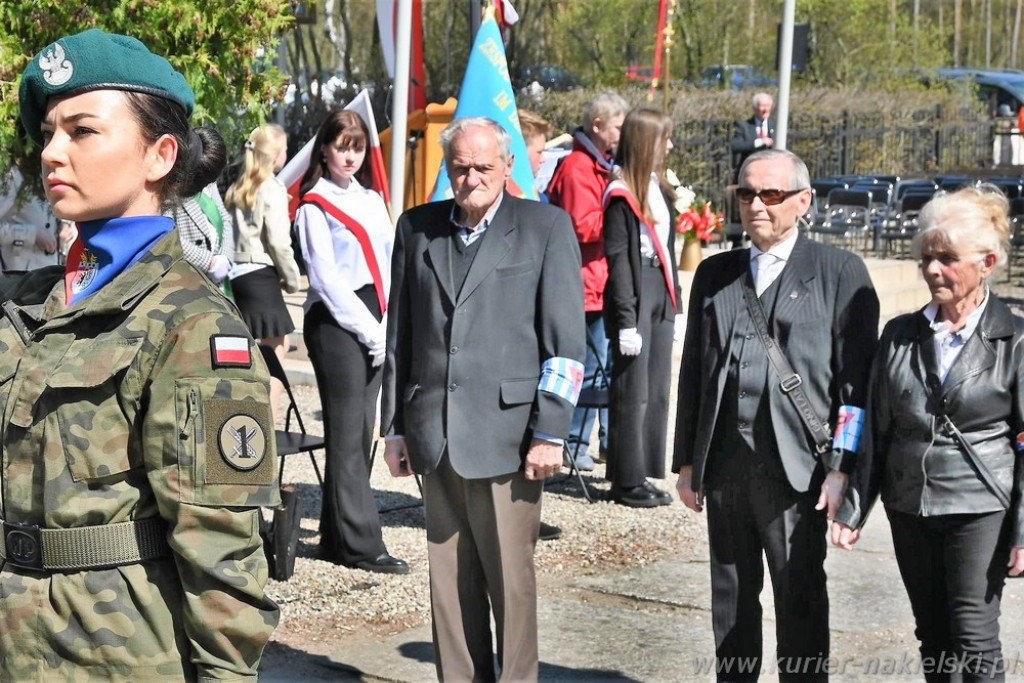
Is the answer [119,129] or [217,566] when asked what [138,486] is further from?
[119,129]

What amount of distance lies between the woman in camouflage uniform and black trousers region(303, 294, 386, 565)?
372 cm

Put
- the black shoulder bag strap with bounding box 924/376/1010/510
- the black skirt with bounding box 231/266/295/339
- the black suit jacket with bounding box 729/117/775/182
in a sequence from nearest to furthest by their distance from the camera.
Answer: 1. the black shoulder bag strap with bounding box 924/376/1010/510
2. the black skirt with bounding box 231/266/295/339
3. the black suit jacket with bounding box 729/117/775/182

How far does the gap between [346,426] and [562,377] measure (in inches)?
71.4

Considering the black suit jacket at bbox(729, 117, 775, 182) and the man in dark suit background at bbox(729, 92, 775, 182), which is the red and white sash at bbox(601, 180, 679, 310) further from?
the black suit jacket at bbox(729, 117, 775, 182)

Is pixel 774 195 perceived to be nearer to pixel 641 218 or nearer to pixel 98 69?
pixel 98 69

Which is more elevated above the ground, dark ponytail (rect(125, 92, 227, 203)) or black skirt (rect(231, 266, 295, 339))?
dark ponytail (rect(125, 92, 227, 203))

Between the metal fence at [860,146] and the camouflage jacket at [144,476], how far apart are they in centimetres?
1764

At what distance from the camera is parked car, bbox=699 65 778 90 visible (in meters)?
28.0

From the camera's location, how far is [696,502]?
4.57 meters

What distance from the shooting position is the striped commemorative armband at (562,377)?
4.59m

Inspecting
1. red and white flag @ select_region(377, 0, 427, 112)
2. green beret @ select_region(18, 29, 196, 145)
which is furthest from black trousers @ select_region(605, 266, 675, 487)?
green beret @ select_region(18, 29, 196, 145)

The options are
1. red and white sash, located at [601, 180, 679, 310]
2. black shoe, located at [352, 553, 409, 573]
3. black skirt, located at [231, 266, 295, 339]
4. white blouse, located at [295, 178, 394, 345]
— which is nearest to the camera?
white blouse, located at [295, 178, 394, 345]

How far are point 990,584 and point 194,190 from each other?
2599mm

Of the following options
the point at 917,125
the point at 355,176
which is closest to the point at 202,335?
the point at 355,176
